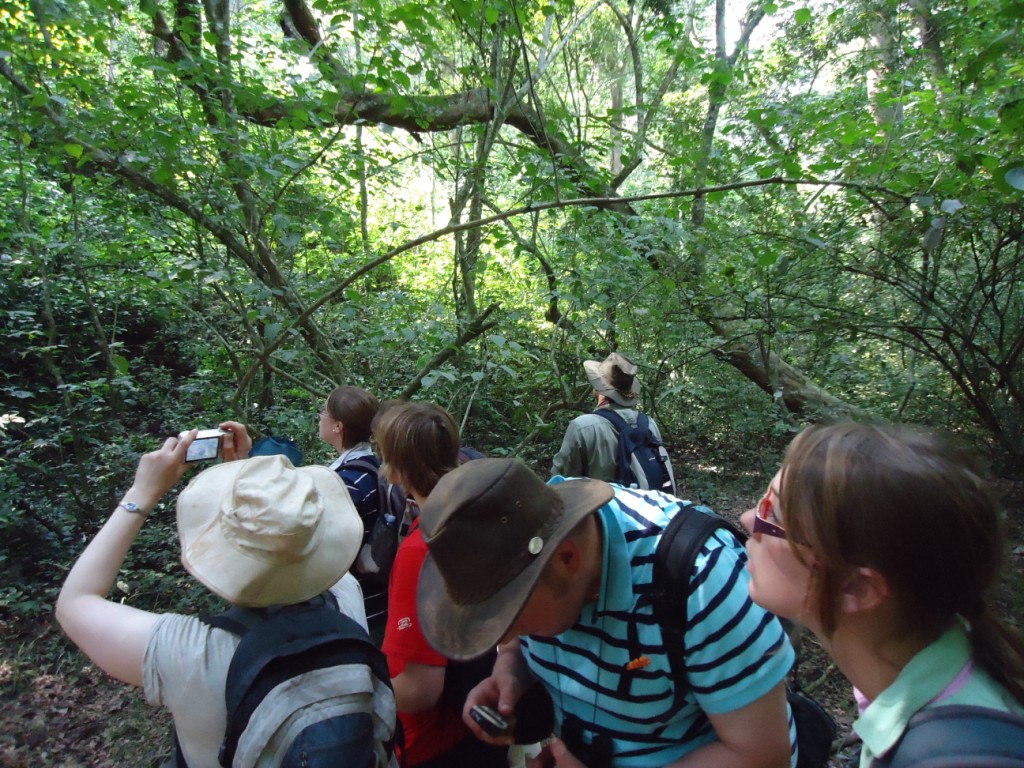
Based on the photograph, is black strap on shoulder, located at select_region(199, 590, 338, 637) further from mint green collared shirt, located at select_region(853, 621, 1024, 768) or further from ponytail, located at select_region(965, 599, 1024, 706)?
ponytail, located at select_region(965, 599, 1024, 706)

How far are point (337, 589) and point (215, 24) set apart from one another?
490cm

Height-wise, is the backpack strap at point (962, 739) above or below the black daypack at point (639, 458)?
above

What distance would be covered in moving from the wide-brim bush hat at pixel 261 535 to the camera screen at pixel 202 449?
0.20 meters

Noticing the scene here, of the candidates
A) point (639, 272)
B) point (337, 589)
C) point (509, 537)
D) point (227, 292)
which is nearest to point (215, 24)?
point (227, 292)

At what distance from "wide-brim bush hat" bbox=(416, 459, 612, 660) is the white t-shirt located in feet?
1.60

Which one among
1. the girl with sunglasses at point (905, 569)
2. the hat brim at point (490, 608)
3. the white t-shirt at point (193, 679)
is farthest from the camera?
the white t-shirt at point (193, 679)

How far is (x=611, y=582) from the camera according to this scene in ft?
3.94

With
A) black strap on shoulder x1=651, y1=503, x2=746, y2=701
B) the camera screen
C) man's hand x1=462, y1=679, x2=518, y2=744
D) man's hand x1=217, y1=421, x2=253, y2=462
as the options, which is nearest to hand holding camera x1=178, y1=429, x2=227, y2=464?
the camera screen

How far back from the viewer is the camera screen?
159 cm

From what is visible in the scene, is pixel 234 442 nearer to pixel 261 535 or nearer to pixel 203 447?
pixel 203 447

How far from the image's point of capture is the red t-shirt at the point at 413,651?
1606 mm

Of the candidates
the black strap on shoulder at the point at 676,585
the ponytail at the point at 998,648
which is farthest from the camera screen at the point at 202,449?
the ponytail at the point at 998,648

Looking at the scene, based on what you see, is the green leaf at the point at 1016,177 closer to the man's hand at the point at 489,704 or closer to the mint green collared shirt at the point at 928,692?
the mint green collared shirt at the point at 928,692

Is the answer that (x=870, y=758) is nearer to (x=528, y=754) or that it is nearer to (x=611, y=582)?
(x=611, y=582)
